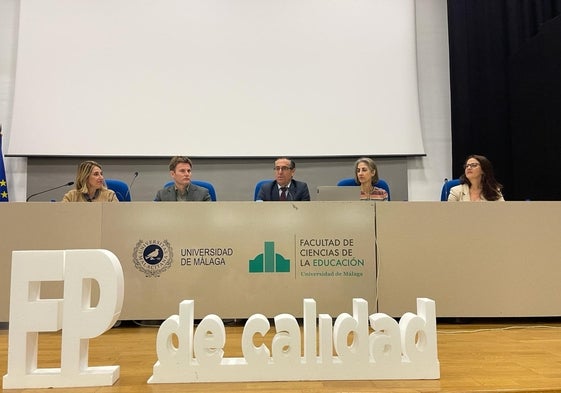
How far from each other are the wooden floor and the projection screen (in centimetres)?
240

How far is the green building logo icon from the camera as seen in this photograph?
2.45 meters

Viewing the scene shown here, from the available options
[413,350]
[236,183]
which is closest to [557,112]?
[236,183]

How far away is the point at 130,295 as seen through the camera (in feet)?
7.91

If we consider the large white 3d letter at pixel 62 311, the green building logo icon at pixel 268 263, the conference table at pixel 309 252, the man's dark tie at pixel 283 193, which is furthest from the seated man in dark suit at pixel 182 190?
the large white 3d letter at pixel 62 311

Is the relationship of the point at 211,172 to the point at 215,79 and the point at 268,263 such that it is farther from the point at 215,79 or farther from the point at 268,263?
the point at 268,263

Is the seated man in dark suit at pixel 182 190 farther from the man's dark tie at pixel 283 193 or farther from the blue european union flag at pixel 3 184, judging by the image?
the blue european union flag at pixel 3 184

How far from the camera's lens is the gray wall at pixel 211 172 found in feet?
14.4

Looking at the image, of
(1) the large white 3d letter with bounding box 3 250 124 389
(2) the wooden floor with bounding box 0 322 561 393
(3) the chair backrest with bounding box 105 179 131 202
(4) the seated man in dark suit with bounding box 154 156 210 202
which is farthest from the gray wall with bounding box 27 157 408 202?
(1) the large white 3d letter with bounding box 3 250 124 389

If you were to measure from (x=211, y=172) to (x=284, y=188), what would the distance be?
1.27 meters

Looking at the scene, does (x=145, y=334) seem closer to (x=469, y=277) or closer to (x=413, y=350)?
(x=413, y=350)

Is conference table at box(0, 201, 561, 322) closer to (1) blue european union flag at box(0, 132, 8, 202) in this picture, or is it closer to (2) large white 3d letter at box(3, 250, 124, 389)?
(2) large white 3d letter at box(3, 250, 124, 389)

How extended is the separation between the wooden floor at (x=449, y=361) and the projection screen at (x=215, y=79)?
240cm

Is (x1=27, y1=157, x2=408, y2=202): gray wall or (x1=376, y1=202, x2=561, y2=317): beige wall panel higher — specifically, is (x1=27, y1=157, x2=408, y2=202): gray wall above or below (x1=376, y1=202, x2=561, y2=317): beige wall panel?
above

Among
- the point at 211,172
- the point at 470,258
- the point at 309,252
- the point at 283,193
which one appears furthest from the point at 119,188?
the point at 470,258
